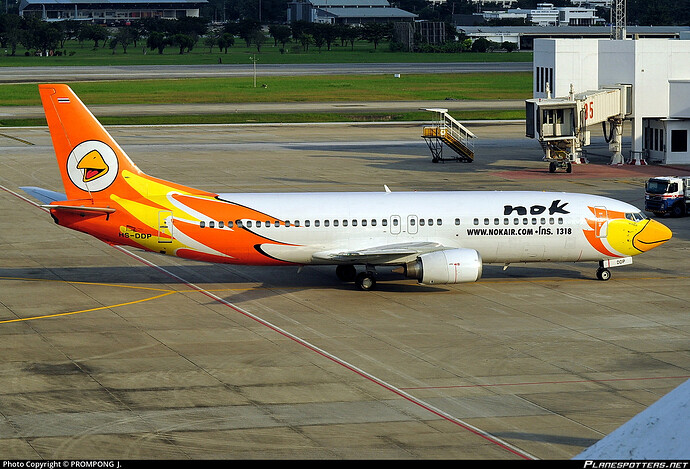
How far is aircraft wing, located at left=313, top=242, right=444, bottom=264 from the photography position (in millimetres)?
42384

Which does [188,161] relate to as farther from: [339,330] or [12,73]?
[12,73]

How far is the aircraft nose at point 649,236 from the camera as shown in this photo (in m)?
45.0

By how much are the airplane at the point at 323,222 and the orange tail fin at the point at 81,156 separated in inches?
1.7

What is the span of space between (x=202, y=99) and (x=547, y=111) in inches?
2888

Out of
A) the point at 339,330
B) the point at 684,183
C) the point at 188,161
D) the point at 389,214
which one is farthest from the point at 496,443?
the point at 188,161

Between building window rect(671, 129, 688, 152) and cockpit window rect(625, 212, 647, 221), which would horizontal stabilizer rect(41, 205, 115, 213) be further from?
building window rect(671, 129, 688, 152)

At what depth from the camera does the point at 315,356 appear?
34.2 m

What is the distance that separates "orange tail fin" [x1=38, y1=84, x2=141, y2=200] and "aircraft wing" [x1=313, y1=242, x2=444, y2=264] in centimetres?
945

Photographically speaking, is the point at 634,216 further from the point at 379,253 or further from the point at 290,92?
the point at 290,92

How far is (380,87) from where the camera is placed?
163750mm

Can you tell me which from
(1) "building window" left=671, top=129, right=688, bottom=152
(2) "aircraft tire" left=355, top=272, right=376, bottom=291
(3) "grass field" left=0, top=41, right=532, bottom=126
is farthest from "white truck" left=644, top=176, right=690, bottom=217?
(3) "grass field" left=0, top=41, right=532, bottom=126

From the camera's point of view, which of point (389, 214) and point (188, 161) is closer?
point (389, 214)

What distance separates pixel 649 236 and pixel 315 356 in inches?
734

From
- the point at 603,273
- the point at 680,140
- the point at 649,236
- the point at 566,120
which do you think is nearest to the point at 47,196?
the point at 603,273
